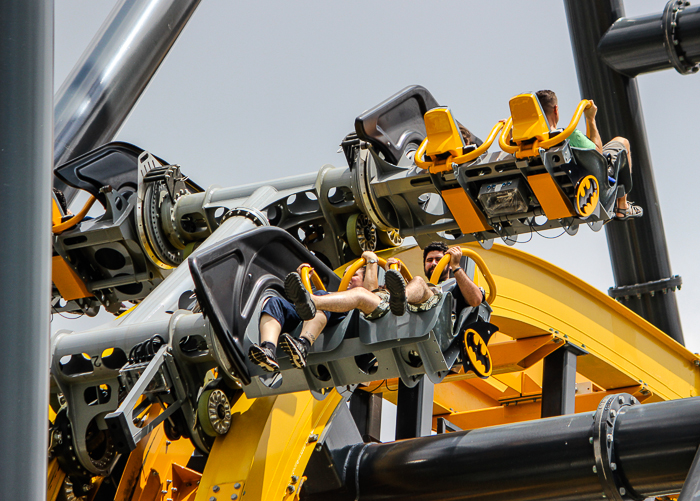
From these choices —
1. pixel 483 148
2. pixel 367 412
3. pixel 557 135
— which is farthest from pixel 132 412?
pixel 367 412

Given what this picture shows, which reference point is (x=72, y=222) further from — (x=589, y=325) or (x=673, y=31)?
(x=673, y=31)

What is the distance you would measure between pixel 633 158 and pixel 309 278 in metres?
7.86

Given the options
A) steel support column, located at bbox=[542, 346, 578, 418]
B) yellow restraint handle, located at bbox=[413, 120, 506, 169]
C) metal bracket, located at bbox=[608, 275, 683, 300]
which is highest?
yellow restraint handle, located at bbox=[413, 120, 506, 169]

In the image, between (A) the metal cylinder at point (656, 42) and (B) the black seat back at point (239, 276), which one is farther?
(A) the metal cylinder at point (656, 42)

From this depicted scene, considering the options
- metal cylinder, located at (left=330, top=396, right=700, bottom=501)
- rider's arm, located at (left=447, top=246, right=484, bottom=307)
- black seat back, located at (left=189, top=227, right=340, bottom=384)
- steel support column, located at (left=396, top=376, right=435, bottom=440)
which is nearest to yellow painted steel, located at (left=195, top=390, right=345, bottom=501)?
metal cylinder, located at (left=330, top=396, right=700, bottom=501)

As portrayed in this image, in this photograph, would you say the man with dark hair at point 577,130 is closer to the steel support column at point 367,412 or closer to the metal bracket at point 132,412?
the metal bracket at point 132,412

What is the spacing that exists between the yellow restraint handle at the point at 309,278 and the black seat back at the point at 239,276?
0.30m

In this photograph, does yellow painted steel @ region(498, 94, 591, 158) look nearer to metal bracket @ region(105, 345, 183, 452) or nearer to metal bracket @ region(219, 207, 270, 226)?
metal bracket @ region(219, 207, 270, 226)

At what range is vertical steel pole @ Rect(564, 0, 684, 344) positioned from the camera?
556 inches

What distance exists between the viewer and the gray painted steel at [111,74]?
43.9 ft

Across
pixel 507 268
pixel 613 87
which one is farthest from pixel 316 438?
pixel 613 87

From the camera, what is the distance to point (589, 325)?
12180mm

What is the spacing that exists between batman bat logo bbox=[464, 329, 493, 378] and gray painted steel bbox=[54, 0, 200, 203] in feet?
23.1

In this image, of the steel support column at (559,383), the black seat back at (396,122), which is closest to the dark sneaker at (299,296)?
the black seat back at (396,122)
